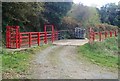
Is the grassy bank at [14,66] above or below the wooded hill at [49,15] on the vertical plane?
below

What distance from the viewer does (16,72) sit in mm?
9266

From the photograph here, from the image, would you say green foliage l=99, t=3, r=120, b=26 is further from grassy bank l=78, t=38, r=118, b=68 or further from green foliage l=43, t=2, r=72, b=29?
grassy bank l=78, t=38, r=118, b=68

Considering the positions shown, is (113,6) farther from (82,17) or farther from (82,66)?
(82,66)

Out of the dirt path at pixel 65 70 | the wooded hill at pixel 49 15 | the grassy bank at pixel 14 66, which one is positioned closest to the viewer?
the grassy bank at pixel 14 66

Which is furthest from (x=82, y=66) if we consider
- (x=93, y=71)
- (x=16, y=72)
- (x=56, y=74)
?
(x=16, y=72)

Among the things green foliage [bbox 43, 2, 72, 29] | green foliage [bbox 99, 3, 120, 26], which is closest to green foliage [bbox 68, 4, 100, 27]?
green foliage [bbox 43, 2, 72, 29]

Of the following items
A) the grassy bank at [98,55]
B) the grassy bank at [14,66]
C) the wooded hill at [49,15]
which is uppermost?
the wooded hill at [49,15]

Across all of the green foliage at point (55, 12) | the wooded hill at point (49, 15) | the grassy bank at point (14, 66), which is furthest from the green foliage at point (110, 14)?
the grassy bank at point (14, 66)

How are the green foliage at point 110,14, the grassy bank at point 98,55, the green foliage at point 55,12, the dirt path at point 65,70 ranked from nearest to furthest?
the dirt path at point 65,70
the grassy bank at point 98,55
the green foliage at point 55,12
the green foliage at point 110,14

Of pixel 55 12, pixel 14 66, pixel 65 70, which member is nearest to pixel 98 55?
pixel 65 70

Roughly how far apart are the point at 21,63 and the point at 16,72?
63.4 inches

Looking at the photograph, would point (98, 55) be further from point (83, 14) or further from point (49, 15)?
point (83, 14)

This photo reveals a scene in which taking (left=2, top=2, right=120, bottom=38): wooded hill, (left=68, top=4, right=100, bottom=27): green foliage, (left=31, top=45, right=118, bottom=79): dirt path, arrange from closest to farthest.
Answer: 1. (left=31, top=45, right=118, bottom=79): dirt path
2. (left=2, top=2, right=120, bottom=38): wooded hill
3. (left=68, top=4, right=100, bottom=27): green foliage

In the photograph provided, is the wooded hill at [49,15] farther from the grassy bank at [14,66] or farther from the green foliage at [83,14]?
the grassy bank at [14,66]
